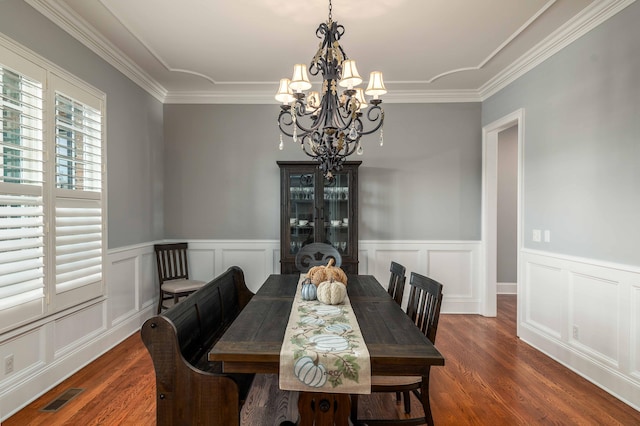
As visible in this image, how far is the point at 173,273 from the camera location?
426 centimetres

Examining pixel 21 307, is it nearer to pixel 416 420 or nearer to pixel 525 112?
pixel 416 420

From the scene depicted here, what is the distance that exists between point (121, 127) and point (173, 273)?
5.86 feet

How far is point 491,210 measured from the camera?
4363 mm

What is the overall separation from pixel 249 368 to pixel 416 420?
0.98 meters

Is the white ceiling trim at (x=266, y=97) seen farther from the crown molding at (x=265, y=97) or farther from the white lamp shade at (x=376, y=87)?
the white lamp shade at (x=376, y=87)

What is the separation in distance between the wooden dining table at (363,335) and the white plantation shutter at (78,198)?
5.58ft

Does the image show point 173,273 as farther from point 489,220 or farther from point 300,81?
point 489,220

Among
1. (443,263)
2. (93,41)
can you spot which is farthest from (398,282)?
(93,41)

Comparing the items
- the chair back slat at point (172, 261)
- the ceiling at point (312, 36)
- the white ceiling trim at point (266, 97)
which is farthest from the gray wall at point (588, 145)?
the chair back slat at point (172, 261)

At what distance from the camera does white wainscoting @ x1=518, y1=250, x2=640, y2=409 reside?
2.39m

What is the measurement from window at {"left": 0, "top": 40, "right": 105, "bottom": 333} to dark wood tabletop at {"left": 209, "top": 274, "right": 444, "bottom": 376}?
152cm

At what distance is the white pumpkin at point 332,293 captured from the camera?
83.0 inches

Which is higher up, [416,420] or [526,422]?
[416,420]

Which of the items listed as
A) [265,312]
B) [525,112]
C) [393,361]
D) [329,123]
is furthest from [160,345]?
[525,112]
